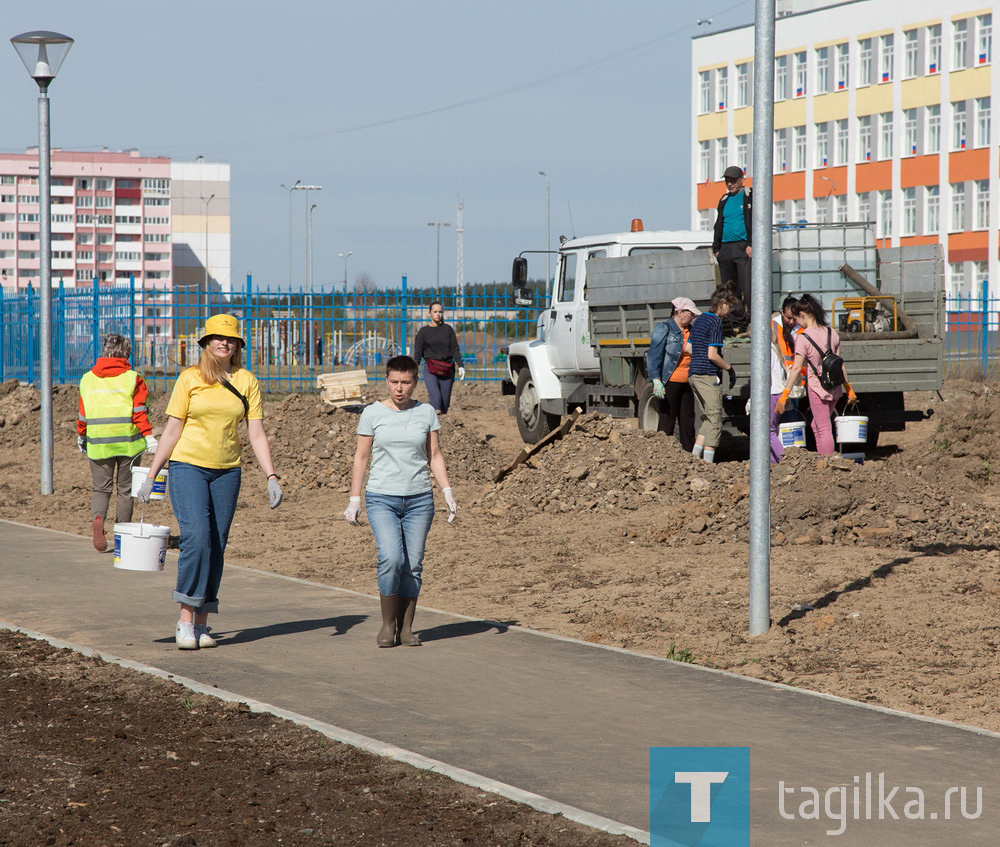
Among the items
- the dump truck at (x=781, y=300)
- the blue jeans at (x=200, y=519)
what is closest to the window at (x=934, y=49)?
the dump truck at (x=781, y=300)

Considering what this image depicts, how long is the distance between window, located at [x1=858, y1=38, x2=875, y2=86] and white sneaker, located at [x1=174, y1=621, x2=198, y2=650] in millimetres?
61898

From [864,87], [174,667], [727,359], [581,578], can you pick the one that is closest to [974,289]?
[864,87]

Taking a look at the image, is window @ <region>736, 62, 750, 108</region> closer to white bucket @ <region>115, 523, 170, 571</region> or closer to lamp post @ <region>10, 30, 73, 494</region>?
lamp post @ <region>10, 30, 73, 494</region>

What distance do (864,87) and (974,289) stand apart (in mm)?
11749

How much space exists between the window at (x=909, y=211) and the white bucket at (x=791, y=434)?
172 ft

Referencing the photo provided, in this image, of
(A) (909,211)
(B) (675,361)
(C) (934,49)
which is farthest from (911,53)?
(B) (675,361)

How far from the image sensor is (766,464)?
8148mm

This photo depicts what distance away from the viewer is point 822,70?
222ft

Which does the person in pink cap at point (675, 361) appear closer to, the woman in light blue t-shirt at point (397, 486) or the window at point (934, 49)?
the woman in light blue t-shirt at point (397, 486)

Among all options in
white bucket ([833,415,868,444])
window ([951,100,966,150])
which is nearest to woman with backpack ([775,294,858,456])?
white bucket ([833,415,868,444])

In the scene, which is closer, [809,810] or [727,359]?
[809,810]

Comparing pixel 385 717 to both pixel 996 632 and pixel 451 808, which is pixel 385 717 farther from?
pixel 996 632

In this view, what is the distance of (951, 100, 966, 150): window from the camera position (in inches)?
2376

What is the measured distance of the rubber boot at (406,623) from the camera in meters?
8.01
